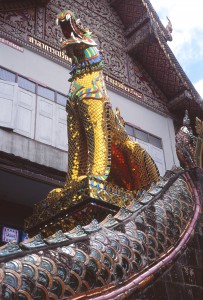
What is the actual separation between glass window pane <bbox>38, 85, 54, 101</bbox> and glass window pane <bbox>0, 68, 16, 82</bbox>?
1.48 feet

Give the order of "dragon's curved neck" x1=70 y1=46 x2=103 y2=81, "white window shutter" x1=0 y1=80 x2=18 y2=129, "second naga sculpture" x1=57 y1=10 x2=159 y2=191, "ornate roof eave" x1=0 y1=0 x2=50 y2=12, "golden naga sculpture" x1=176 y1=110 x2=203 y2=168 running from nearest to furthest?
1. "golden naga sculpture" x1=176 y1=110 x2=203 y2=168
2. "second naga sculpture" x1=57 y1=10 x2=159 y2=191
3. "dragon's curved neck" x1=70 y1=46 x2=103 y2=81
4. "white window shutter" x1=0 y1=80 x2=18 y2=129
5. "ornate roof eave" x1=0 y1=0 x2=50 y2=12

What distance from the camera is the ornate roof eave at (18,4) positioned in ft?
22.5

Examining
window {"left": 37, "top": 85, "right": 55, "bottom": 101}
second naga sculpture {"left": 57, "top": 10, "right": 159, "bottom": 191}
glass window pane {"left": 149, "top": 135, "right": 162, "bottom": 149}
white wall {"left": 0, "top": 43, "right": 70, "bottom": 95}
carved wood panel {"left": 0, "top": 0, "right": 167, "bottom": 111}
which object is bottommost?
second naga sculpture {"left": 57, "top": 10, "right": 159, "bottom": 191}

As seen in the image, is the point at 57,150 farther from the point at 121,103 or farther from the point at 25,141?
the point at 121,103

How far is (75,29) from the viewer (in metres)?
3.79

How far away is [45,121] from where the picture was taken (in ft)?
20.4

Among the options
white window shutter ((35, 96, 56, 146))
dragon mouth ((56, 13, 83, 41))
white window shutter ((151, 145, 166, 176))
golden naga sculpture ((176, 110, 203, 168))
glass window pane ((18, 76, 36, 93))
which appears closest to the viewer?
golden naga sculpture ((176, 110, 203, 168))

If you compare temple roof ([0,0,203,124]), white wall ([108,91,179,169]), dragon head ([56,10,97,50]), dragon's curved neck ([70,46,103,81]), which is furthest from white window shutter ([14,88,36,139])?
temple roof ([0,0,203,124])

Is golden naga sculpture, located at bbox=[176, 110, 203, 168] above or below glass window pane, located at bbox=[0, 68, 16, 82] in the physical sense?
below

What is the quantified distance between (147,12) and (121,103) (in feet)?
6.60

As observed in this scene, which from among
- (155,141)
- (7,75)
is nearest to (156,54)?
(155,141)

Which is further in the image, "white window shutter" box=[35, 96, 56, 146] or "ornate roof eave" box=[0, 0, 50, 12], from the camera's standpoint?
"ornate roof eave" box=[0, 0, 50, 12]

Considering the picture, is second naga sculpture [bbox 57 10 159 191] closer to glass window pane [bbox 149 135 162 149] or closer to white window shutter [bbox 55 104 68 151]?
white window shutter [bbox 55 104 68 151]

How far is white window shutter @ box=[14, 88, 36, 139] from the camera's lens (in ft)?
19.1
